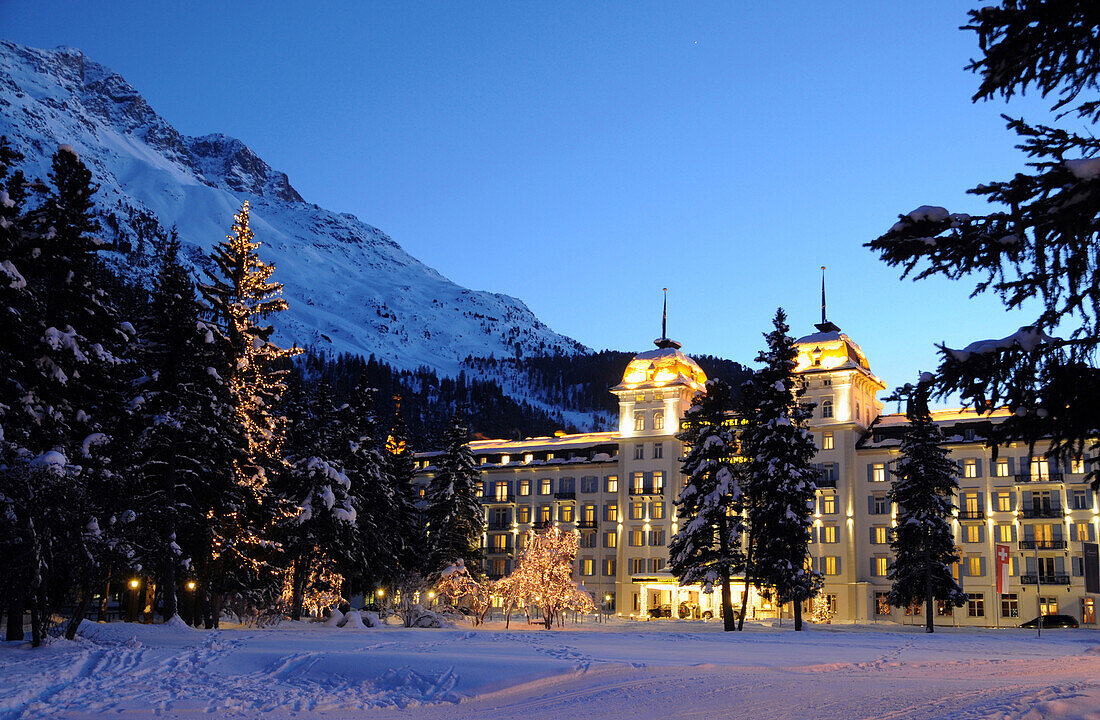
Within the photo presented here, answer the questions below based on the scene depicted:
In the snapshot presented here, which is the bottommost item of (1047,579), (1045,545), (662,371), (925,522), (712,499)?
(1047,579)

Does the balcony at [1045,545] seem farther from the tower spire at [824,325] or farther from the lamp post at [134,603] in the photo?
the lamp post at [134,603]

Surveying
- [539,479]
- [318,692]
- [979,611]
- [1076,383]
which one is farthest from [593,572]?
[1076,383]

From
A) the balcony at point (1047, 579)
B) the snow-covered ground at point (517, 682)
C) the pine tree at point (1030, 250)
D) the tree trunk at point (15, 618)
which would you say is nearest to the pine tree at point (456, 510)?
the snow-covered ground at point (517, 682)

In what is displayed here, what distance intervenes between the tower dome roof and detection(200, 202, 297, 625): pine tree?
150 ft

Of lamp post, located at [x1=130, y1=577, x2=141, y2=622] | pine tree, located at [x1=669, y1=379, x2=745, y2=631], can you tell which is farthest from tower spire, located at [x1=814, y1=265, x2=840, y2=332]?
lamp post, located at [x1=130, y1=577, x2=141, y2=622]

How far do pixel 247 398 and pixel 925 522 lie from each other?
3927 cm

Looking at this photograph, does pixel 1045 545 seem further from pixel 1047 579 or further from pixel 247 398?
pixel 247 398

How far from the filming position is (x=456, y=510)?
67875 millimetres

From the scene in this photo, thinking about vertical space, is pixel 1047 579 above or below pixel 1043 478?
below

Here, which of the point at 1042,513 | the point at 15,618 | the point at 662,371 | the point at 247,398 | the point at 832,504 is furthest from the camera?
the point at 662,371

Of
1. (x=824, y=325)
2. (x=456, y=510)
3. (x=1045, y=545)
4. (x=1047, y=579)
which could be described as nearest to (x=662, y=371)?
(x=824, y=325)

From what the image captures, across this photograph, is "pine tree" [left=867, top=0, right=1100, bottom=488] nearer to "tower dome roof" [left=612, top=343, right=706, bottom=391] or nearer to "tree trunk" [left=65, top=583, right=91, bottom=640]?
"tree trunk" [left=65, top=583, right=91, bottom=640]

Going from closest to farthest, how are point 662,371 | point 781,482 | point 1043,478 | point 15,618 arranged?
point 15,618, point 781,482, point 1043,478, point 662,371

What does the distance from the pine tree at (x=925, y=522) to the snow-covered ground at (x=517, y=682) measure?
26609 millimetres
